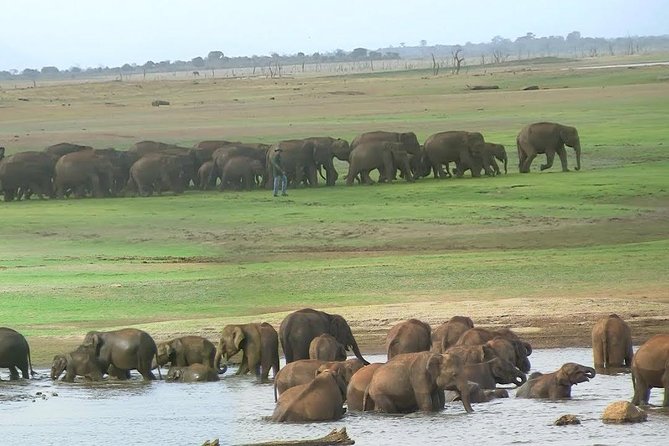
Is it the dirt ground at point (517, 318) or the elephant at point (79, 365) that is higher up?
the elephant at point (79, 365)

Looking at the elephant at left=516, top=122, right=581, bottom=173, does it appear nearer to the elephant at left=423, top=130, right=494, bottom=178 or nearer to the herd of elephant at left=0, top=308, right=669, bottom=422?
the elephant at left=423, top=130, right=494, bottom=178

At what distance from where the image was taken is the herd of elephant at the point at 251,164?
37.5 m

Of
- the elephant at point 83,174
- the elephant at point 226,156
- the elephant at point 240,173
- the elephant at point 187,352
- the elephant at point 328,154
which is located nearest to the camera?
the elephant at point 187,352

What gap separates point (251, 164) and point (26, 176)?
5.36 meters

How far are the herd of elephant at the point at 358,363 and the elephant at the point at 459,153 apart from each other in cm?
2207

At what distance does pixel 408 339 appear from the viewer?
15500 mm

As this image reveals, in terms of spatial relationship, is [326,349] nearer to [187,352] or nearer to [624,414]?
[187,352]

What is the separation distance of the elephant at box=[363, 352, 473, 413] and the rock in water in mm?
1201

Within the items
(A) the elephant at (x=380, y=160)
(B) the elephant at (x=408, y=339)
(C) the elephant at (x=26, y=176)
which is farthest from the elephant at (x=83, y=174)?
(B) the elephant at (x=408, y=339)

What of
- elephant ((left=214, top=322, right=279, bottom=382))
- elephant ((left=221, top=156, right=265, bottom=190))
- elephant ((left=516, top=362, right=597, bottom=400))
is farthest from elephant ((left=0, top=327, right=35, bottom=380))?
elephant ((left=221, top=156, right=265, bottom=190))

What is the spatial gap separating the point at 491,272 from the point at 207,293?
3.97 metres

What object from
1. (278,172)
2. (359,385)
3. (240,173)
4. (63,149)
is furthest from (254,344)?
(63,149)

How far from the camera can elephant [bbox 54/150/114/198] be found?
37344 mm

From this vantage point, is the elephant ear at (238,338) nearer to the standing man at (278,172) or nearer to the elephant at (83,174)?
the standing man at (278,172)
